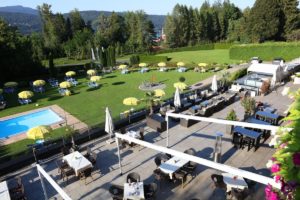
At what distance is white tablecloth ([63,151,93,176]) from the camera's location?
1072cm

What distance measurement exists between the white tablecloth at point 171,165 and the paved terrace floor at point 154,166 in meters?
0.73

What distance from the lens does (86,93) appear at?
29.5 metres

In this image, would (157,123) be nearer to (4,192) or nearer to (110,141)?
(110,141)

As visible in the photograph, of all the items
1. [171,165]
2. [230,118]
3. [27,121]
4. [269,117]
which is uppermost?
[230,118]

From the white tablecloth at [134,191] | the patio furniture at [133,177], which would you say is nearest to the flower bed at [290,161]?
the white tablecloth at [134,191]

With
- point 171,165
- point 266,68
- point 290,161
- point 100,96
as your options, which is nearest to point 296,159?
point 290,161

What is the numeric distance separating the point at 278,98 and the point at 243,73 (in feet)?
26.7

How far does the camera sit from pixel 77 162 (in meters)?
11.1

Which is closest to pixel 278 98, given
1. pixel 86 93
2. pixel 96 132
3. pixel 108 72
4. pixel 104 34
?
pixel 96 132

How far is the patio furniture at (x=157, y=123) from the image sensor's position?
15141 mm

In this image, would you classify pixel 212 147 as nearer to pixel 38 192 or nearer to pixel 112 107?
pixel 38 192

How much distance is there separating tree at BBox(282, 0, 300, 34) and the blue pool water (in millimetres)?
46372

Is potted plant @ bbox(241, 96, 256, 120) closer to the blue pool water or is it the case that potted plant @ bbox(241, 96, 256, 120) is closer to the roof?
the roof

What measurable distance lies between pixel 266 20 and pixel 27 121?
4525 cm
